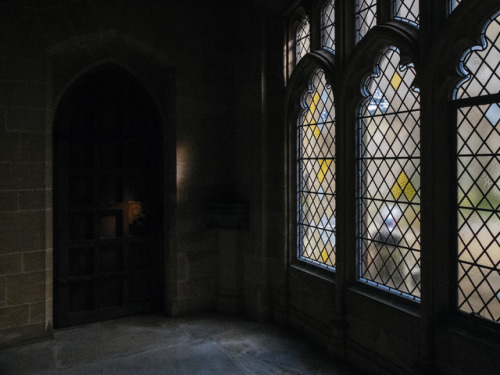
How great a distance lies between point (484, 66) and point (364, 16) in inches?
49.1

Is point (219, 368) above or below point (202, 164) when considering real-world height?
below

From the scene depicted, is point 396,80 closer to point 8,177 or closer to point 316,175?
point 316,175

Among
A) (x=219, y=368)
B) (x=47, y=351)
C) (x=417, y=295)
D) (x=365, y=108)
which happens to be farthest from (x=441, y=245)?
(x=47, y=351)

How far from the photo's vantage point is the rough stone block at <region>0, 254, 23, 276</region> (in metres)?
4.19

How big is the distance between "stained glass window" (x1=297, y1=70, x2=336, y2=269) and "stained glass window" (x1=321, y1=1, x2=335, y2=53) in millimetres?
267

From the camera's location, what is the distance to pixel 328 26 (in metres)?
4.12

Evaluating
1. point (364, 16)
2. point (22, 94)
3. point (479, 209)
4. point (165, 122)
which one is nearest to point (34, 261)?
point (22, 94)

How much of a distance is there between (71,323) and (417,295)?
3.45 m

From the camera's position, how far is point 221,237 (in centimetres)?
523

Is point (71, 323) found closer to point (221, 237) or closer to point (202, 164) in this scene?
point (221, 237)

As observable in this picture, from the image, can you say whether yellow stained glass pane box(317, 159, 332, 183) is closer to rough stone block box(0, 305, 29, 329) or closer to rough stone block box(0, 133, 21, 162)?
rough stone block box(0, 133, 21, 162)

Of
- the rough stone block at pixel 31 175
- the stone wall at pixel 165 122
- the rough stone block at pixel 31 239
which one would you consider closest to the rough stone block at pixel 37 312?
the stone wall at pixel 165 122

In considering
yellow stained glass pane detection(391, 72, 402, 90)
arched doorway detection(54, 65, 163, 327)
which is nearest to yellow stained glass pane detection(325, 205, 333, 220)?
yellow stained glass pane detection(391, 72, 402, 90)

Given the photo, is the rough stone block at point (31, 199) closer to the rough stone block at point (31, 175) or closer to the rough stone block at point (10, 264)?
the rough stone block at point (31, 175)
